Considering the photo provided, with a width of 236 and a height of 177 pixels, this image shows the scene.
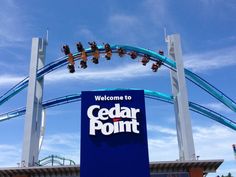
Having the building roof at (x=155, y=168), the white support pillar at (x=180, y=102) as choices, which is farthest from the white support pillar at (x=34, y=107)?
the white support pillar at (x=180, y=102)

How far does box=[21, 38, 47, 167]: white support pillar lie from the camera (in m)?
30.7

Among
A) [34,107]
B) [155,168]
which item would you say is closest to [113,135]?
[155,168]

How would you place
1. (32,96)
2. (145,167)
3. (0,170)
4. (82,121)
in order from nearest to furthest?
(145,167)
(82,121)
(0,170)
(32,96)

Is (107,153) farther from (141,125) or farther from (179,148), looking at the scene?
(179,148)

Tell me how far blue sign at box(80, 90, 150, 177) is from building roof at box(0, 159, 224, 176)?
10.1 ft

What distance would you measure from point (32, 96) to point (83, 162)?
34.7 feet

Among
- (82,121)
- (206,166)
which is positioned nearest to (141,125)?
(82,121)

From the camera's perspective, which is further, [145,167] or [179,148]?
[179,148]

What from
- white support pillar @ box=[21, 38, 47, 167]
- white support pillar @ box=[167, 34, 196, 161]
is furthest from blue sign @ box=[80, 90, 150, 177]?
white support pillar @ box=[21, 38, 47, 167]

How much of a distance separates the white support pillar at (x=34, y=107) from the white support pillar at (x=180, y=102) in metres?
13.6

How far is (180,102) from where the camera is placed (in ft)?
106

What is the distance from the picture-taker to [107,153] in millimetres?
25484

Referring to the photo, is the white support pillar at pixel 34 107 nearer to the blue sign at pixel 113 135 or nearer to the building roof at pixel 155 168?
the building roof at pixel 155 168

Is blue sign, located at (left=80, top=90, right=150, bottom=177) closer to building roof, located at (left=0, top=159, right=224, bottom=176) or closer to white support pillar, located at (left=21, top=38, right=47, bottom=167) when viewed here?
building roof, located at (left=0, top=159, right=224, bottom=176)
